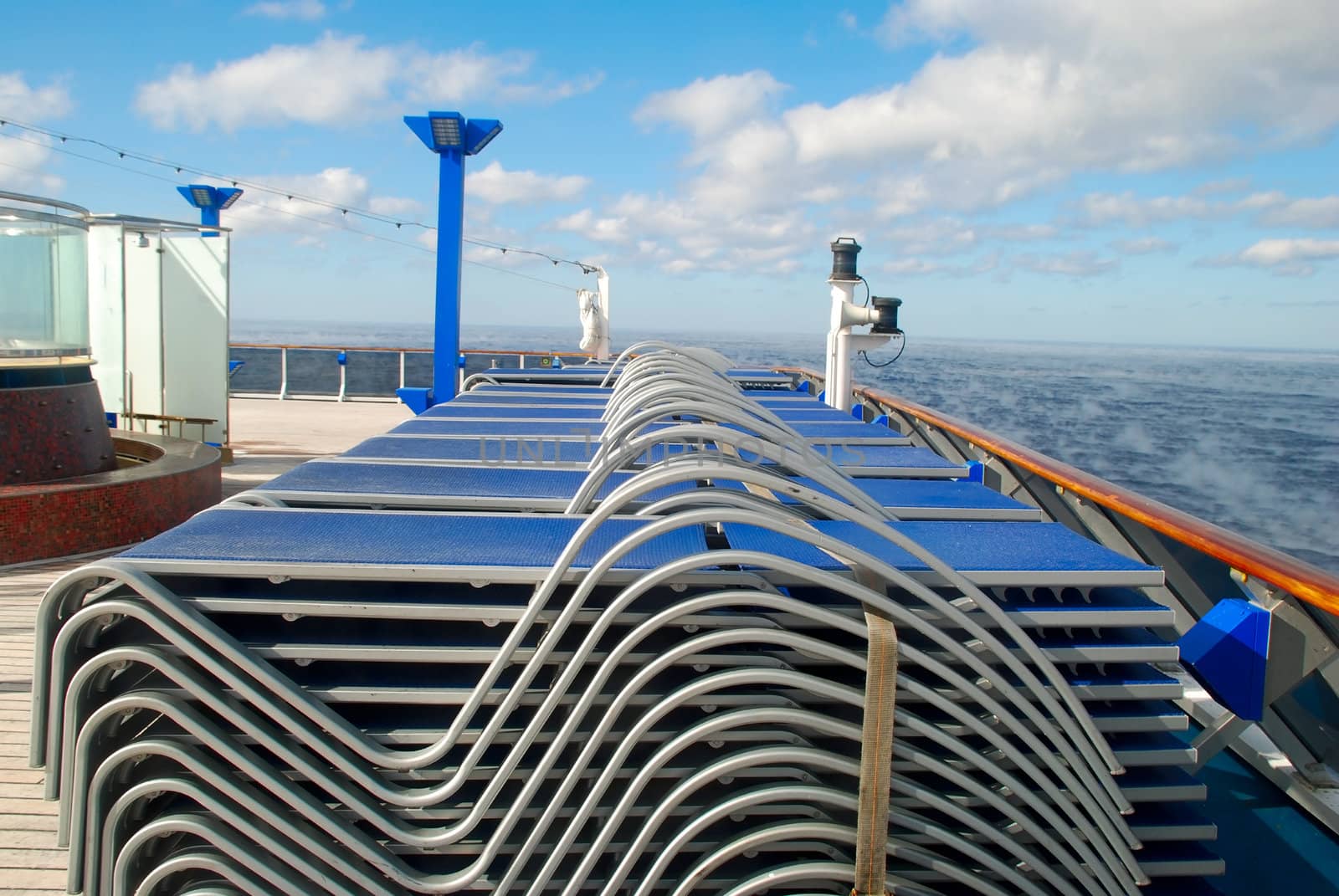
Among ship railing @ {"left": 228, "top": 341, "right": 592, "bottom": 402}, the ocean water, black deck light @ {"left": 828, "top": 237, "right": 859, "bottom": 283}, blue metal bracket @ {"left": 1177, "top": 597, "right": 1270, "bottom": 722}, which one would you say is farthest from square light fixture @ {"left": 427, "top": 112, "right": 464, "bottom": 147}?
blue metal bracket @ {"left": 1177, "top": 597, "right": 1270, "bottom": 722}

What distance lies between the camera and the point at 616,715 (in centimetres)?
177

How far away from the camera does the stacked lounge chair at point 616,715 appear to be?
5.80 ft

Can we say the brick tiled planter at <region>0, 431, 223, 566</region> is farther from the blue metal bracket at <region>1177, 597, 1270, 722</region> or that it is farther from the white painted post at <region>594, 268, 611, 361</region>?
the blue metal bracket at <region>1177, 597, 1270, 722</region>

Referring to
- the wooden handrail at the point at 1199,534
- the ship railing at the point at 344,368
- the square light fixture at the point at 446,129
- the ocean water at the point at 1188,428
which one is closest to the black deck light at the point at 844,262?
the wooden handrail at the point at 1199,534

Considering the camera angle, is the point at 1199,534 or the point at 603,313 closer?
the point at 1199,534

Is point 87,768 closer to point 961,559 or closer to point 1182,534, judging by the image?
point 961,559

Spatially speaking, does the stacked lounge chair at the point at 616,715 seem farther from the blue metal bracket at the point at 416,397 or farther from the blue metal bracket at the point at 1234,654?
the blue metal bracket at the point at 416,397

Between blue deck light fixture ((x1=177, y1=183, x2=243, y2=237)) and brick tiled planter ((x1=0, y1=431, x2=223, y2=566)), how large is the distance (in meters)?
6.11

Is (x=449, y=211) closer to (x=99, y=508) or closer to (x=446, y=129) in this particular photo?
(x=446, y=129)

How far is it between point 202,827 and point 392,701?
435 millimetres

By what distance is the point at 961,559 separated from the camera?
2.11 m

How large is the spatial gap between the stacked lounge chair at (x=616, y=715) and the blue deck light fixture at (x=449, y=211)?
24.5 ft

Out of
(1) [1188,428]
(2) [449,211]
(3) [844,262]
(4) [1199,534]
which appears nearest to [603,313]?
(2) [449,211]

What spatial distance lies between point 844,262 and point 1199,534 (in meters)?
4.42
